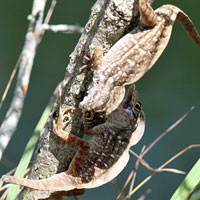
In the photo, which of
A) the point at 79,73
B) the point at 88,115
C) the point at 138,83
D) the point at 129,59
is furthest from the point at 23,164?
the point at 138,83

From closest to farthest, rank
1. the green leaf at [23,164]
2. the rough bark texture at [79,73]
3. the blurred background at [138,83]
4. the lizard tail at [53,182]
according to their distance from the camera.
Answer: the rough bark texture at [79,73], the lizard tail at [53,182], the green leaf at [23,164], the blurred background at [138,83]

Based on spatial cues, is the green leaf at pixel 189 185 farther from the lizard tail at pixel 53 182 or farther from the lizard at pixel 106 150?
the lizard tail at pixel 53 182

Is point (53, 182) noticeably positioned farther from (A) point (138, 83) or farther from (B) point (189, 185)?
(A) point (138, 83)

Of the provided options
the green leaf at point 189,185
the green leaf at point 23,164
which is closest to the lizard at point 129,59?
the green leaf at point 23,164

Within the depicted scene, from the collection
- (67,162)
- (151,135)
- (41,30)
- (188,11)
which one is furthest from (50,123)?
(151,135)

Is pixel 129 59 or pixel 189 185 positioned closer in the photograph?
pixel 189 185

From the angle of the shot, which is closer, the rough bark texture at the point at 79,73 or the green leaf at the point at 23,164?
the rough bark texture at the point at 79,73

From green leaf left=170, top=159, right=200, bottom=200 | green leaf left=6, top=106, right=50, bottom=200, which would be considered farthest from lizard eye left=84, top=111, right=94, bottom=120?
green leaf left=170, top=159, right=200, bottom=200
